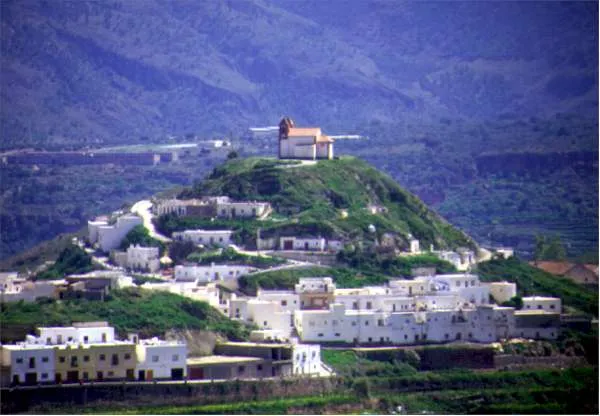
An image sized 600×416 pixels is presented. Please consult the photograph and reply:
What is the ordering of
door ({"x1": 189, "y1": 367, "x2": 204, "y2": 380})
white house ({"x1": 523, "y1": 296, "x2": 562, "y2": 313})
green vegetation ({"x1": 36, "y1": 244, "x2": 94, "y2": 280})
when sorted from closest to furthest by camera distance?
door ({"x1": 189, "y1": 367, "x2": 204, "y2": 380}) → white house ({"x1": 523, "y1": 296, "x2": 562, "y2": 313}) → green vegetation ({"x1": 36, "y1": 244, "x2": 94, "y2": 280})

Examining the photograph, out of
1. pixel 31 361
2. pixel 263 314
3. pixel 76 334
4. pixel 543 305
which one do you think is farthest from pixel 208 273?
pixel 31 361

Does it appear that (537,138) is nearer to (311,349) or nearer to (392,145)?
(392,145)

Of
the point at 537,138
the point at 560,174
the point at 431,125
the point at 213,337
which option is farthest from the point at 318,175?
the point at 431,125

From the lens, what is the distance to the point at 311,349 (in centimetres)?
6291

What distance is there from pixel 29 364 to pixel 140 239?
12.5 meters

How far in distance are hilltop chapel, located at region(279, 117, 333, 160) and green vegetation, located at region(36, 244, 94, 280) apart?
8653 millimetres

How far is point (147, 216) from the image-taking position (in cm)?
7575

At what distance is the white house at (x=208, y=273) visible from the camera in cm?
6912

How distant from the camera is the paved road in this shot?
240 feet

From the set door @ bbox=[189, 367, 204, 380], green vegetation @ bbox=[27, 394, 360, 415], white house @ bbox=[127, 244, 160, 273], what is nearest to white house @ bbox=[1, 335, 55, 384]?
green vegetation @ bbox=[27, 394, 360, 415]

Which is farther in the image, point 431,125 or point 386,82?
point 386,82

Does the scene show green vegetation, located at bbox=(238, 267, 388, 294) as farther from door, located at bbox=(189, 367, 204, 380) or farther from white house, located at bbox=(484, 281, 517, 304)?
door, located at bbox=(189, 367, 204, 380)

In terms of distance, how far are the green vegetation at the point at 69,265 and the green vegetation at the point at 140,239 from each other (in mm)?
1049

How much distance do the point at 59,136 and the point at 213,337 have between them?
5637 centimetres
